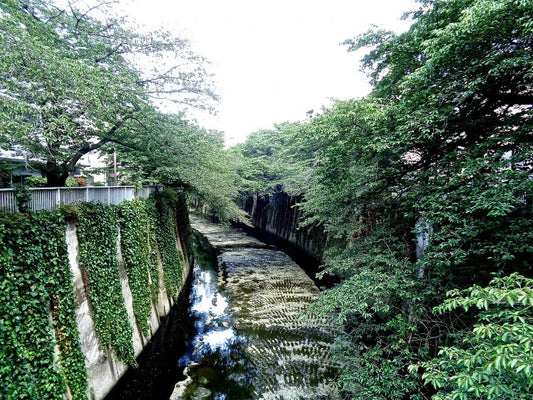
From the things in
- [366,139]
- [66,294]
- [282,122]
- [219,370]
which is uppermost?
[282,122]

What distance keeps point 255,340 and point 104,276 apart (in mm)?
5575

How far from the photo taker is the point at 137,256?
28.5ft

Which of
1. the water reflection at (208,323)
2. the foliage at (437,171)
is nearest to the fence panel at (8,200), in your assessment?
the foliage at (437,171)

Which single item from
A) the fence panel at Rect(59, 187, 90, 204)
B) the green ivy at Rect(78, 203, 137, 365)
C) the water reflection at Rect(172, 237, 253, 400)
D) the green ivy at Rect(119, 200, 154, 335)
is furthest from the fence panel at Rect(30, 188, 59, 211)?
the water reflection at Rect(172, 237, 253, 400)

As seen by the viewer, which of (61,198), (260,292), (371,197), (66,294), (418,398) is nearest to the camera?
(418,398)

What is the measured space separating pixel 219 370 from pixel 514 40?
10.6 metres

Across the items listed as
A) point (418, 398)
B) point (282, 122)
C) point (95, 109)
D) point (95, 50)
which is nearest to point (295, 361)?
point (418, 398)

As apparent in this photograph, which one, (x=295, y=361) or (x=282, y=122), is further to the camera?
(x=282, y=122)

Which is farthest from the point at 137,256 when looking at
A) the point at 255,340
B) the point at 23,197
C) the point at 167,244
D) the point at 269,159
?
the point at 269,159

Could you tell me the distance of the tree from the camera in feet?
16.1

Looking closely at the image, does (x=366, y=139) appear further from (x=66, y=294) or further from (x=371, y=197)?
(x=66, y=294)

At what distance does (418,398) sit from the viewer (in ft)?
13.5

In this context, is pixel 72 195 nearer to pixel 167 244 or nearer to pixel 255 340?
pixel 167 244

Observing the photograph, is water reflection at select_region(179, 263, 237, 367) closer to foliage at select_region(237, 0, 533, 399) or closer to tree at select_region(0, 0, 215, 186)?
foliage at select_region(237, 0, 533, 399)
